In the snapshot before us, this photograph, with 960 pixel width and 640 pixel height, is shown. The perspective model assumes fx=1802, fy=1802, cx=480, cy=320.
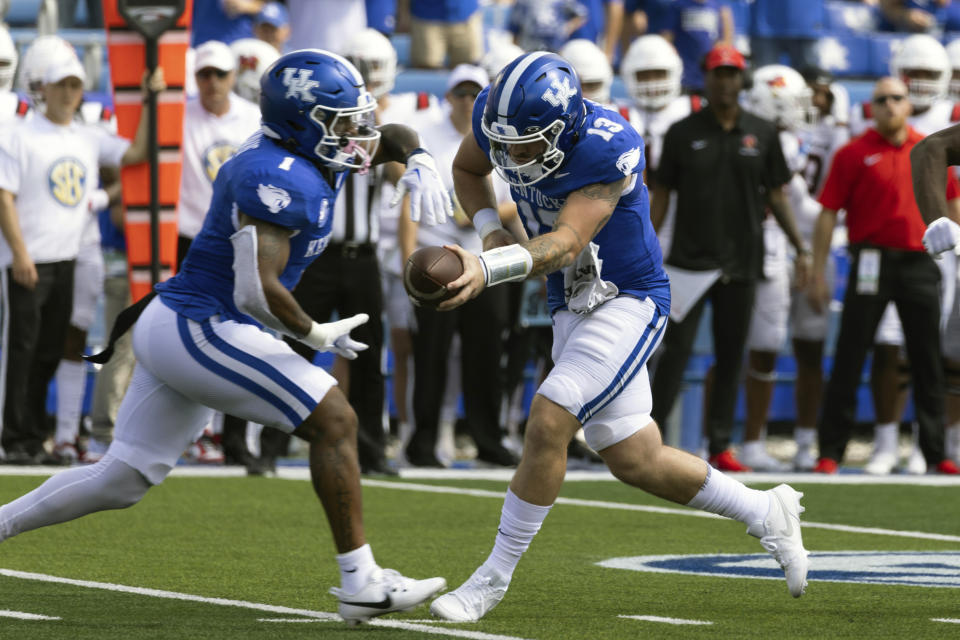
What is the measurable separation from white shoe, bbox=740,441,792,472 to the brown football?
5.63 m

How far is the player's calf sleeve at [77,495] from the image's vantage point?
4879mm

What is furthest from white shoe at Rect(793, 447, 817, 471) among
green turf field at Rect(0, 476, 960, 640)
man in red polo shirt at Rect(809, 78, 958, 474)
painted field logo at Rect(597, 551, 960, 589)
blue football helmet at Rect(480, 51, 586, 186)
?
blue football helmet at Rect(480, 51, 586, 186)

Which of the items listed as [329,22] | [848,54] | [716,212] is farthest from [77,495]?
[848,54]

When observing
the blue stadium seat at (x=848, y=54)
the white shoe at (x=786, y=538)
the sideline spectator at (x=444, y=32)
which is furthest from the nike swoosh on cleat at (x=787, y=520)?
the blue stadium seat at (x=848, y=54)

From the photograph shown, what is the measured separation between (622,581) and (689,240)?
12.6 feet

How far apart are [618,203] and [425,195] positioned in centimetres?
54

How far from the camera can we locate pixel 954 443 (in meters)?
9.73

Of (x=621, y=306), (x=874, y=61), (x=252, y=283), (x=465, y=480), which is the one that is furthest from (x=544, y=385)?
(x=874, y=61)

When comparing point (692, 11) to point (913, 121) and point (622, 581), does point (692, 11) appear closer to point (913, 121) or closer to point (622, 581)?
point (913, 121)

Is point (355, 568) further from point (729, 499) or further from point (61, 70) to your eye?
point (61, 70)

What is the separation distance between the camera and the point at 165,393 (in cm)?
488

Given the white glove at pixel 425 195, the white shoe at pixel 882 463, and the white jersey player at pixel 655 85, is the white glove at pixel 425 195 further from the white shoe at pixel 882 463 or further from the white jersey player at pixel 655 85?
the white shoe at pixel 882 463

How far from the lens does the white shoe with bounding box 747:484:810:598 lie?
505cm

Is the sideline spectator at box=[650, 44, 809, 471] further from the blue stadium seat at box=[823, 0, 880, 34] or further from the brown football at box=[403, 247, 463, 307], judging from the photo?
the blue stadium seat at box=[823, 0, 880, 34]
